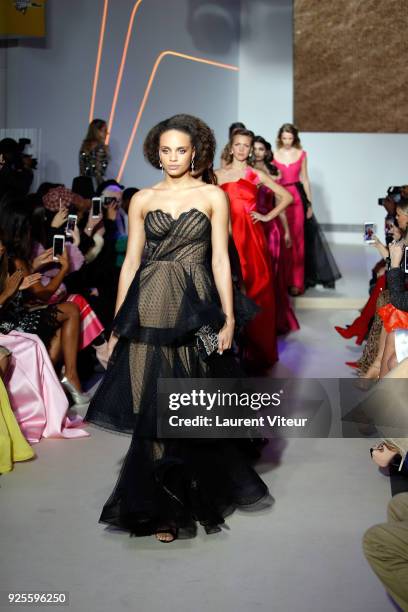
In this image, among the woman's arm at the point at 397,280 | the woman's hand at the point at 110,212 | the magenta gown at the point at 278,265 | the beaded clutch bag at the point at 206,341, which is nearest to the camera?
the beaded clutch bag at the point at 206,341

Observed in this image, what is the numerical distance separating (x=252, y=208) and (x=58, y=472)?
234 cm

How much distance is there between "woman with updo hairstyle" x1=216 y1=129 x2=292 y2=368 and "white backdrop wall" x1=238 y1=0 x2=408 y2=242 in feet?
18.2

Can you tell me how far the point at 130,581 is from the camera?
2.87 m

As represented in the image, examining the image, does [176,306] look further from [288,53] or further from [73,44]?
[288,53]

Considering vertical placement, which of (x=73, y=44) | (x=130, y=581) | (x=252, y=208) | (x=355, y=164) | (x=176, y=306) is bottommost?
(x=130, y=581)

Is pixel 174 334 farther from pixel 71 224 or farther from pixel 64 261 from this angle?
pixel 71 224

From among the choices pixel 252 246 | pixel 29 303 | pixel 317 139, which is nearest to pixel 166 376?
pixel 29 303

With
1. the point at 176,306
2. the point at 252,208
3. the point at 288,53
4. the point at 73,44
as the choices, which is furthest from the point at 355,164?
the point at 176,306

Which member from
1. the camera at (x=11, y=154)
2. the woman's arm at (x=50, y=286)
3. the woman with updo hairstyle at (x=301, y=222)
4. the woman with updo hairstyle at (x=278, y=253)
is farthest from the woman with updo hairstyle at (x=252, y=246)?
the woman with updo hairstyle at (x=301, y=222)

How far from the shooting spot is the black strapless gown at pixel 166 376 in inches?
127

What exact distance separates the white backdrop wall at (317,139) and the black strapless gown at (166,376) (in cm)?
792

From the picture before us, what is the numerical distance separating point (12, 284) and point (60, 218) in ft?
3.37

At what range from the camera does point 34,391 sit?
434 centimetres

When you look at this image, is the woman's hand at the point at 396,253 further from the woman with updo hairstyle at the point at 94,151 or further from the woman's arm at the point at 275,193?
the woman with updo hairstyle at the point at 94,151
